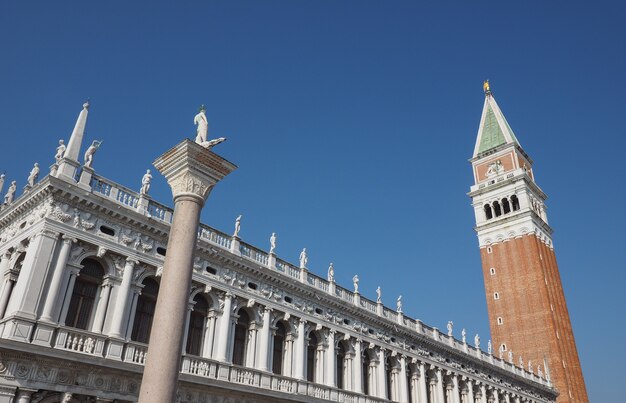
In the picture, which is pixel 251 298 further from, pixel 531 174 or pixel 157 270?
pixel 531 174

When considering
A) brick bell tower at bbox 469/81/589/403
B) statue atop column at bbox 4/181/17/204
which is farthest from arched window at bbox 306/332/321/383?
brick bell tower at bbox 469/81/589/403

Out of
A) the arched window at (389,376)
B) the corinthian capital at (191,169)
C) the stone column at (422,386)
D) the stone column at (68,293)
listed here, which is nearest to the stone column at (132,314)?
the stone column at (68,293)

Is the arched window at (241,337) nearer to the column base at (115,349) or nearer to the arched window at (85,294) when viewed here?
the column base at (115,349)

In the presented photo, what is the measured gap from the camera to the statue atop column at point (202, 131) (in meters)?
10.9

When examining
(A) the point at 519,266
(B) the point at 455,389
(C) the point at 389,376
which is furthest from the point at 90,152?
(A) the point at 519,266

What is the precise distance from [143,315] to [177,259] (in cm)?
1248

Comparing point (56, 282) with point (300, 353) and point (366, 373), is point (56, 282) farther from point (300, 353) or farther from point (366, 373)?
point (366, 373)

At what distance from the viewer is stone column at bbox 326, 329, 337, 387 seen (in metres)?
27.1

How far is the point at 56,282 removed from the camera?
1802 cm

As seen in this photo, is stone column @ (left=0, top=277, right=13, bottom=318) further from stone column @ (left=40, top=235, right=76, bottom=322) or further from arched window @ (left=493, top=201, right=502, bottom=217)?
arched window @ (left=493, top=201, right=502, bottom=217)

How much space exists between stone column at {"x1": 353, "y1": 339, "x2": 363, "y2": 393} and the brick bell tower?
90.1 ft

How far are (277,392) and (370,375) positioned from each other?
851 cm

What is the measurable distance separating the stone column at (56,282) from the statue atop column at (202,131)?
9.45m

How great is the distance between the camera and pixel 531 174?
216ft
